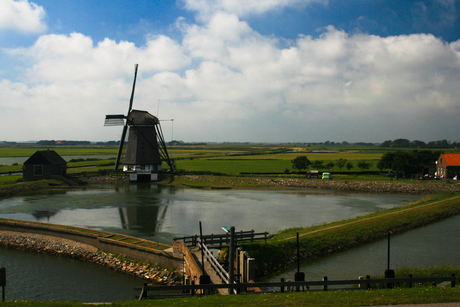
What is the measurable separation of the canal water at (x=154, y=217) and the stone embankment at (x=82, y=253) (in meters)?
0.59

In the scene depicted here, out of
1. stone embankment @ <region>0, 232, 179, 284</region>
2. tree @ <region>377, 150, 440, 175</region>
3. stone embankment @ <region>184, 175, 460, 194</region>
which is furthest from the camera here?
tree @ <region>377, 150, 440, 175</region>

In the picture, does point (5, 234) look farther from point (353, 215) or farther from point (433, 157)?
point (433, 157)

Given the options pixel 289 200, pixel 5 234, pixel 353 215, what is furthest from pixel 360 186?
pixel 5 234

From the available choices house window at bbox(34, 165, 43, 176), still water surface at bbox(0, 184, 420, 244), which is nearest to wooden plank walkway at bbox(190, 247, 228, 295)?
still water surface at bbox(0, 184, 420, 244)

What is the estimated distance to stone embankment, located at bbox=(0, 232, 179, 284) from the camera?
18234 millimetres

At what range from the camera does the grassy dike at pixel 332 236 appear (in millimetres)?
19828

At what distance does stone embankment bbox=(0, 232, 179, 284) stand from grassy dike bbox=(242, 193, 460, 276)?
17.4ft

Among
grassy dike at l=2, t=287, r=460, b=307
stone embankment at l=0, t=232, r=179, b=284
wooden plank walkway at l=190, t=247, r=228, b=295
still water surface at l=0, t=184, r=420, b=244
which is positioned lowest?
stone embankment at l=0, t=232, r=179, b=284

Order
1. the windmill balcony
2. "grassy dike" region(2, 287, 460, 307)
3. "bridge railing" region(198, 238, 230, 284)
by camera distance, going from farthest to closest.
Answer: the windmill balcony → "bridge railing" region(198, 238, 230, 284) → "grassy dike" region(2, 287, 460, 307)

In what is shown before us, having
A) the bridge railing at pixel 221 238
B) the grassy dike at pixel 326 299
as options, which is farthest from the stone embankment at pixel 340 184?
the grassy dike at pixel 326 299

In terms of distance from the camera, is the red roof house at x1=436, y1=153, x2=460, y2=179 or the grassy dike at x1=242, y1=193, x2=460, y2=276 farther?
the red roof house at x1=436, y1=153, x2=460, y2=179

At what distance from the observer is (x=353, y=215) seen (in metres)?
33.2

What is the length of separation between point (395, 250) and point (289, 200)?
21341mm

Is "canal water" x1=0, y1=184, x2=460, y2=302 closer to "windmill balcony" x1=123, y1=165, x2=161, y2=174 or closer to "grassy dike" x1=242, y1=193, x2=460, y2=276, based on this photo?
"grassy dike" x1=242, y1=193, x2=460, y2=276
